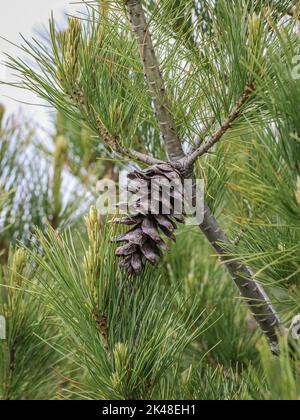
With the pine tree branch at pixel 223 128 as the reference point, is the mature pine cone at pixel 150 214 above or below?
below

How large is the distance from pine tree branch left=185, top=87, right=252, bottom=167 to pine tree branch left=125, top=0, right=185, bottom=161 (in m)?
0.02

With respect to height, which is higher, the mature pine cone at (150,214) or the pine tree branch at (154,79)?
the pine tree branch at (154,79)

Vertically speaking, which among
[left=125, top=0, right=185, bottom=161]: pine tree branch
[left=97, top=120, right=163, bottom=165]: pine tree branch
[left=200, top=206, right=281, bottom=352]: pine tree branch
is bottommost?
[left=200, top=206, right=281, bottom=352]: pine tree branch

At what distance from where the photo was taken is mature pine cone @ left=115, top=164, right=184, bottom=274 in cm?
75

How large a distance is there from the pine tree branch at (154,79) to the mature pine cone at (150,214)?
0.12ft

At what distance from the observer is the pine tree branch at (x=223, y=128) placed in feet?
2.40

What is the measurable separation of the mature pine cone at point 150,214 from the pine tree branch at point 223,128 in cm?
3

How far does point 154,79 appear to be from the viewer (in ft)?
2.54

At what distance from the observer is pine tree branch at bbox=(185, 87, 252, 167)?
28.8 inches

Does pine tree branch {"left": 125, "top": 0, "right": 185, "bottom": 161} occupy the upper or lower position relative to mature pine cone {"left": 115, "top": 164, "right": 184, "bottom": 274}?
upper

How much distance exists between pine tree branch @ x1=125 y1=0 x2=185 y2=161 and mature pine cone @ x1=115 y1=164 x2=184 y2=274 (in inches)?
1.4

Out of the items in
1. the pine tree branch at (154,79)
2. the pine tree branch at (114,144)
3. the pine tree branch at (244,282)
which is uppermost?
the pine tree branch at (154,79)

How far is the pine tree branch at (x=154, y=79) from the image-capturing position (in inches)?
30.0

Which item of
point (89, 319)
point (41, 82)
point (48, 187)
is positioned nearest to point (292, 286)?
point (89, 319)
